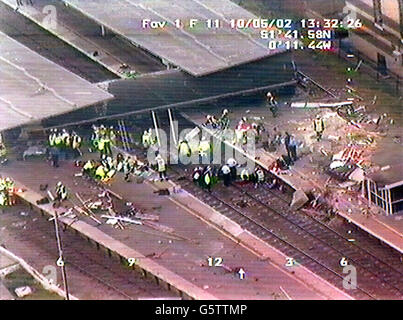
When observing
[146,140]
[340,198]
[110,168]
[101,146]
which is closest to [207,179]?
[146,140]

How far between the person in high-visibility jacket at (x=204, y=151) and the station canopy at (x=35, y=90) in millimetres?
790

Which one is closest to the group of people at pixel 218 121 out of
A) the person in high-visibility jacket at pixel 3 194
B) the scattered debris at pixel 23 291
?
the person in high-visibility jacket at pixel 3 194

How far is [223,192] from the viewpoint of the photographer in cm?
777

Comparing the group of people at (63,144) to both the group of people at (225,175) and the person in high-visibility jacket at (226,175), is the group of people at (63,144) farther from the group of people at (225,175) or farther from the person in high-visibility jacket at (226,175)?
the person in high-visibility jacket at (226,175)

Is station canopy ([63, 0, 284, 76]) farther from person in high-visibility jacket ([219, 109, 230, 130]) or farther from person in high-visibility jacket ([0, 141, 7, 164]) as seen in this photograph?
person in high-visibility jacket ([0, 141, 7, 164])

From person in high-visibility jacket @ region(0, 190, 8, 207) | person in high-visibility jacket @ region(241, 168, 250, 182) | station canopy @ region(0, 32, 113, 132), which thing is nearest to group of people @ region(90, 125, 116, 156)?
station canopy @ region(0, 32, 113, 132)

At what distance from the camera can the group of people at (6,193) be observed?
300 inches

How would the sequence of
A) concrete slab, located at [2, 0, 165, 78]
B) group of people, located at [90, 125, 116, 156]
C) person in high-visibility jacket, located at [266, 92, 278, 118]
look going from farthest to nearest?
concrete slab, located at [2, 0, 165, 78], person in high-visibility jacket, located at [266, 92, 278, 118], group of people, located at [90, 125, 116, 156]

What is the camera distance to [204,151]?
26.1 ft

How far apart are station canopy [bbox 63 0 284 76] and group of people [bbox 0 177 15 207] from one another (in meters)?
1.56

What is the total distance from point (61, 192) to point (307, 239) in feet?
5.54

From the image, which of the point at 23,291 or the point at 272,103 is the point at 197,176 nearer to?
the point at 272,103

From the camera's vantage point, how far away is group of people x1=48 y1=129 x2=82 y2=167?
26.0 feet
